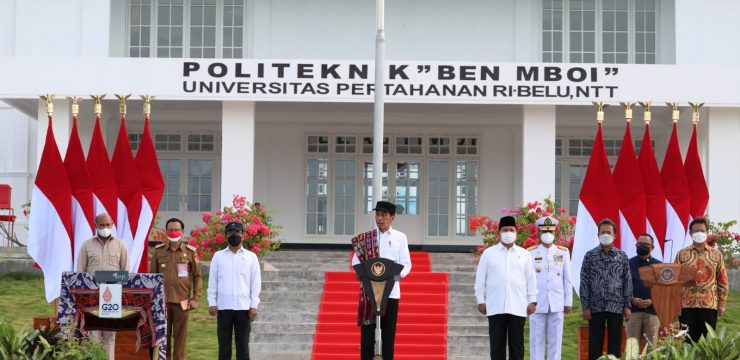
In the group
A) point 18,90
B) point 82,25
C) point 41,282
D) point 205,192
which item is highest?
point 82,25

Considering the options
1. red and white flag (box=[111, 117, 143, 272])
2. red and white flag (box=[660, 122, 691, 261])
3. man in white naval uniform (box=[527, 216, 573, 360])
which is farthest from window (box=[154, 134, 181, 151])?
man in white naval uniform (box=[527, 216, 573, 360])

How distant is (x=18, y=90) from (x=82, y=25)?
3.61m

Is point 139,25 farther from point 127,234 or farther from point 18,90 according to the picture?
point 127,234

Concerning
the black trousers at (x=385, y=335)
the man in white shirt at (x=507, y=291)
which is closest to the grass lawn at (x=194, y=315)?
the black trousers at (x=385, y=335)

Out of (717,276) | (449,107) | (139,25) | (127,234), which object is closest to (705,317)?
(717,276)

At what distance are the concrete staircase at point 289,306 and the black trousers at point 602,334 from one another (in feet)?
12.1

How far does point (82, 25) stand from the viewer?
21.9m

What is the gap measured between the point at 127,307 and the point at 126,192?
4.15m

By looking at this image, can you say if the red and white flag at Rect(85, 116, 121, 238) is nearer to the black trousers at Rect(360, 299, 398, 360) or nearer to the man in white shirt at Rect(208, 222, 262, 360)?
the man in white shirt at Rect(208, 222, 262, 360)

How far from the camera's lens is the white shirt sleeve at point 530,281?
10.9m

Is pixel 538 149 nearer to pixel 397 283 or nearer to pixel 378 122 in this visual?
pixel 378 122

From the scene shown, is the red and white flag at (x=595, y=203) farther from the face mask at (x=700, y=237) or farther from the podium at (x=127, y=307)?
the podium at (x=127, y=307)

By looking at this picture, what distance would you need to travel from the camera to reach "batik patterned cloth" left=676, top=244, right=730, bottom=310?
A: 1131 cm

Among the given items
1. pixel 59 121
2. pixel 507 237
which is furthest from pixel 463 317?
pixel 59 121
